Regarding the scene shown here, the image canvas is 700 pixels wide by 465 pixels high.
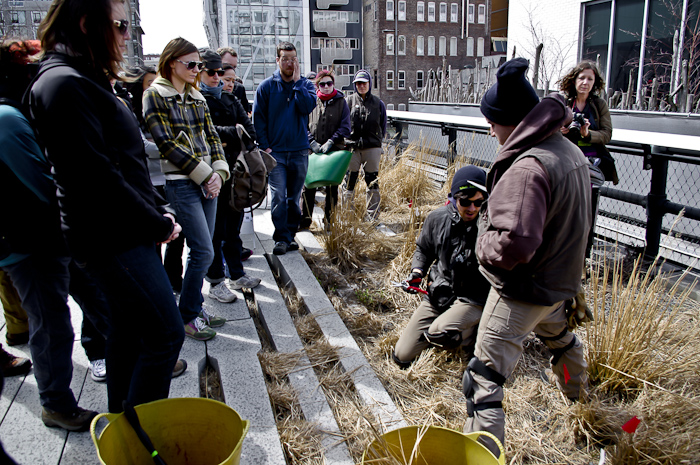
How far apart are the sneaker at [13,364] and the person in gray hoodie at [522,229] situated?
Result: 2.55m

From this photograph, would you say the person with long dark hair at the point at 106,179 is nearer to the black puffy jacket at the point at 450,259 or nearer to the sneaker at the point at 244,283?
the black puffy jacket at the point at 450,259

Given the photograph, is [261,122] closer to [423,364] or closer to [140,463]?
[423,364]

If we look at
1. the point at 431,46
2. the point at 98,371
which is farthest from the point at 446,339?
the point at 431,46

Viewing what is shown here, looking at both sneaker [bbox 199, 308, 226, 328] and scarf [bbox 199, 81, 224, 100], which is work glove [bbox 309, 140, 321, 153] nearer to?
scarf [bbox 199, 81, 224, 100]

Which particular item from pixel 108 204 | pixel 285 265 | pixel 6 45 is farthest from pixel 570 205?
pixel 285 265

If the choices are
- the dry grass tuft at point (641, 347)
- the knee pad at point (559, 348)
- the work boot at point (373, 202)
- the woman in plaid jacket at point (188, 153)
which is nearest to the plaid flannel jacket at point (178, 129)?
the woman in plaid jacket at point (188, 153)

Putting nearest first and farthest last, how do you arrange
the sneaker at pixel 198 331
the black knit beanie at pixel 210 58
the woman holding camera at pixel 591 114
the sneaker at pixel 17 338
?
the sneaker at pixel 17 338, the sneaker at pixel 198 331, the black knit beanie at pixel 210 58, the woman holding camera at pixel 591 114

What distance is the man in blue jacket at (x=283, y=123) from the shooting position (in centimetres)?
507

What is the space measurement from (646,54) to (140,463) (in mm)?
12874

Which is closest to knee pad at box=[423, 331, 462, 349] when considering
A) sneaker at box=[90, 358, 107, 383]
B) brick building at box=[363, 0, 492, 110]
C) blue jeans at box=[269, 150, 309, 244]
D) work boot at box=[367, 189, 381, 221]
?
sneaker at box=[90, 358, 107, 383]

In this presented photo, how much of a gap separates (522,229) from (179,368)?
215 cm

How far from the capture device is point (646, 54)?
11406mm

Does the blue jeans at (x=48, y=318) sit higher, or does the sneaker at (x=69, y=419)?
the blue jeans at (x=48, y=318)

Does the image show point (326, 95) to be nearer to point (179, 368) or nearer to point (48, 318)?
point (179, 368)
